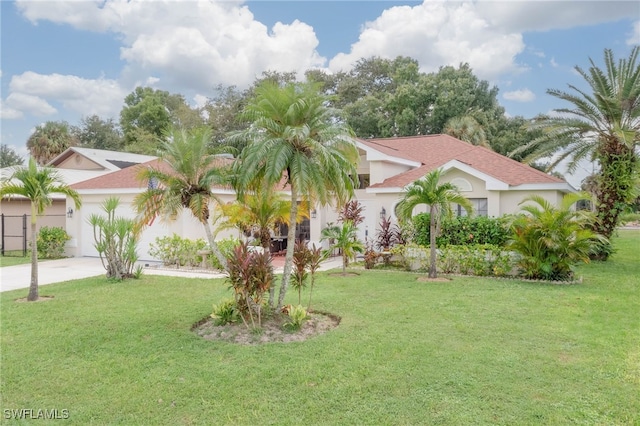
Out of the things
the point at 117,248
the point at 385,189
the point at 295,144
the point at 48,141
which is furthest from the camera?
the point at 48,141

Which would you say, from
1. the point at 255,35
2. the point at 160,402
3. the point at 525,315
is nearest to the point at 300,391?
the point at 160,402

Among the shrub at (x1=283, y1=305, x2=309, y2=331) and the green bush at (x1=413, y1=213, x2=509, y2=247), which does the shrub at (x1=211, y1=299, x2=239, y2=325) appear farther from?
the green bush at (x1=413, y1=213, x2=509, y2=247)

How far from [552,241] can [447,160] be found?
9.46 metres

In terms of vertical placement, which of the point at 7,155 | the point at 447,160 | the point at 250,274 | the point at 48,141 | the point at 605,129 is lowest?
the point at 250,274

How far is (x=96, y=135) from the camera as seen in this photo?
51469 millimetres

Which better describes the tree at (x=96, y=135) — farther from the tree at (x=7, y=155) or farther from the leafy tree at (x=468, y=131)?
the leafy tree at (x=468, y=131)

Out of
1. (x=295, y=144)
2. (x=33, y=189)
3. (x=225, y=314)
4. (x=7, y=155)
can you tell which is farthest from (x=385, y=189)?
(x=7, y=155)

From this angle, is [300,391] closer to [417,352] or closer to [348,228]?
[417,352]

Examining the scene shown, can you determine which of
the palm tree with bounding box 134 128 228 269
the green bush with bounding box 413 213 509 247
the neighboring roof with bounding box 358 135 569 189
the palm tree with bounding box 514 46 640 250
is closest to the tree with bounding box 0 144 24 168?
the neighboring roof with bounding box 358 135 569 189

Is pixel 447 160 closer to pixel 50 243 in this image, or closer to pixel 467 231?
pixel 467 231

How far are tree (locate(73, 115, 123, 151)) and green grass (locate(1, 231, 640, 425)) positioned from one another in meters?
44.8

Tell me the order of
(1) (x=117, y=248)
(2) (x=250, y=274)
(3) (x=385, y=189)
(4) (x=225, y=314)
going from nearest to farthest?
(2) (x=250, y=274) < (4) (x=225, y=314) < (1) (x=117, y=248) < (3) (x=385, y=189)

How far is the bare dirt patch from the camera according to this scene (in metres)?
7.43

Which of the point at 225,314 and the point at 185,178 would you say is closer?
the point at 225,314
